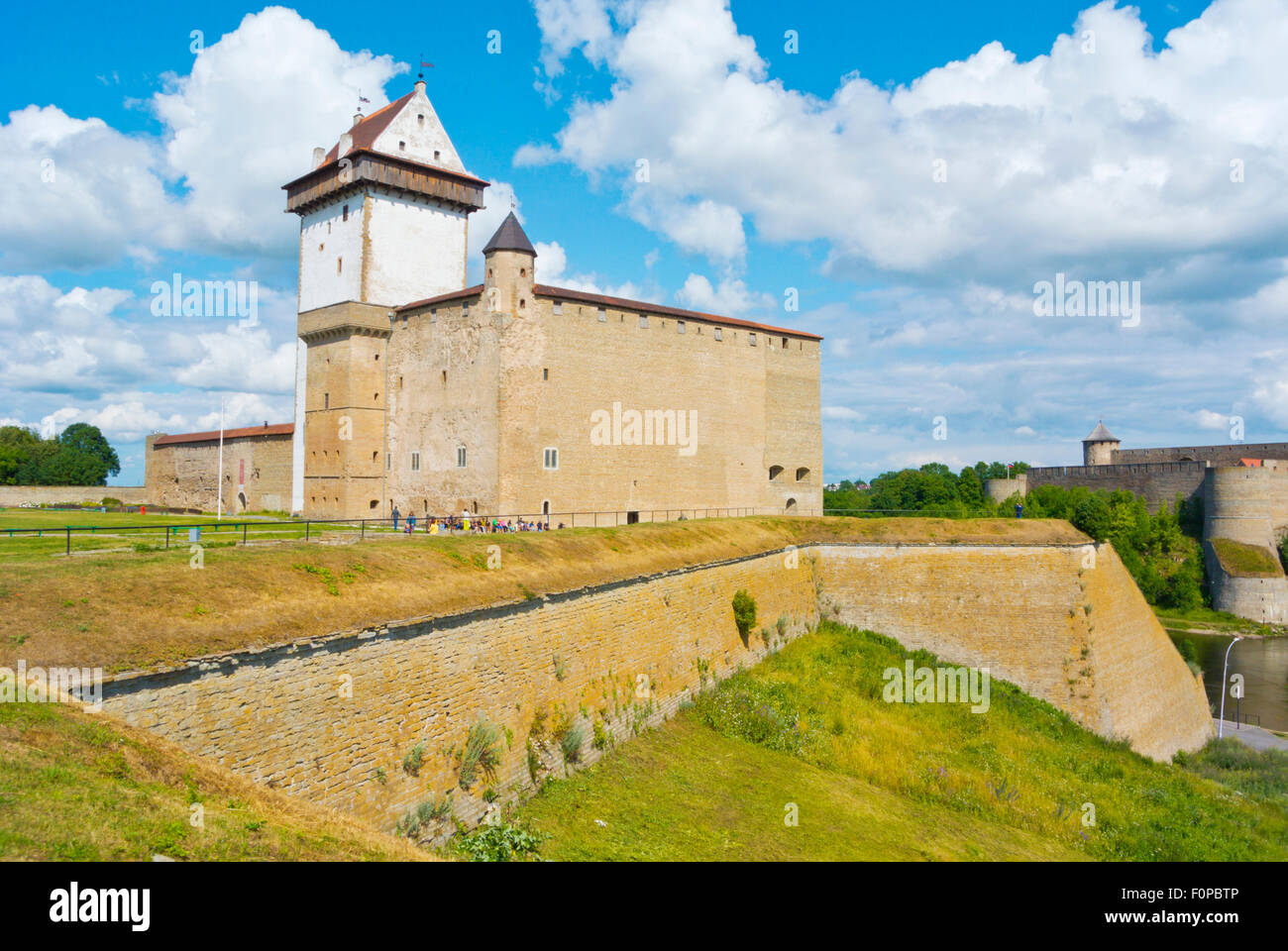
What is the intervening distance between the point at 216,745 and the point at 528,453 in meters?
21.8

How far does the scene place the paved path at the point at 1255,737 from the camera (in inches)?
1202

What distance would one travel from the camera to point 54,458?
2899 inches

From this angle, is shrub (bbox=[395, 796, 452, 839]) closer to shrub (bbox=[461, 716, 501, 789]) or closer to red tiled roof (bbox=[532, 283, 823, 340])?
shrub (bbox=[461, 716, 501, 789])

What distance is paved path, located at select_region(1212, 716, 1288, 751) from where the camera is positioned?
3053cm

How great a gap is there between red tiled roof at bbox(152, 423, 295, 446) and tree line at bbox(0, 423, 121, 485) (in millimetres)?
28521

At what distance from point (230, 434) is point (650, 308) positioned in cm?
2505

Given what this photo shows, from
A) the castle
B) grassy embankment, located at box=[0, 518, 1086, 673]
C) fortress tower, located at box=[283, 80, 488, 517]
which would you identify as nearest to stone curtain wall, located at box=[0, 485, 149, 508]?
the castle

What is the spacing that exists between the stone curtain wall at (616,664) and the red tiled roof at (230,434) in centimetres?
2612

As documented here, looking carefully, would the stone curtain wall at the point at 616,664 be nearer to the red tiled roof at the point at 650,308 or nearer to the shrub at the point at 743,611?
the shrub at the point at 743,611

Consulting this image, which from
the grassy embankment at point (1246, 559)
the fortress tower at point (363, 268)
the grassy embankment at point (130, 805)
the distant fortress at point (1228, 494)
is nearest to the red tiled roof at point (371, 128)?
the fortress tower at point (363, 268)

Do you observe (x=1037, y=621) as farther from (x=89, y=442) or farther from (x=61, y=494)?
(x=89, y=442)

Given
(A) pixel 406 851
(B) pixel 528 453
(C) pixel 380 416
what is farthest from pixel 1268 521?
(A) pixel 406 851
